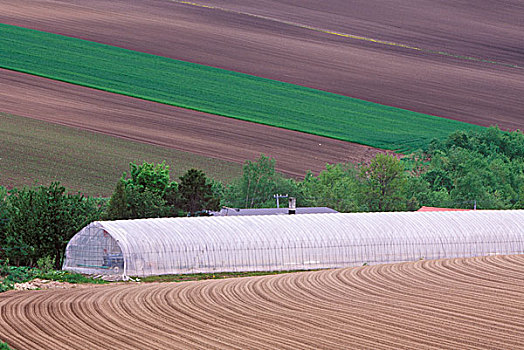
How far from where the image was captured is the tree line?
147 feet

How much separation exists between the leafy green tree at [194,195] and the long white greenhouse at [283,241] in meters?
11.1

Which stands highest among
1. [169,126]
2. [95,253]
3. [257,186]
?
[169,126]

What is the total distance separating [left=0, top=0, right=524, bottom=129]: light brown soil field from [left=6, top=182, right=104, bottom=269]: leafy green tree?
46.0 m

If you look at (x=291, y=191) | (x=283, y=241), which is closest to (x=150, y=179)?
(x=291, y=191)

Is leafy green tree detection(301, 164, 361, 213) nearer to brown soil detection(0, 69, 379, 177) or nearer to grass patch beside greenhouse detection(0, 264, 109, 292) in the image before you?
brown soil detection(0, 69, 379, 177)

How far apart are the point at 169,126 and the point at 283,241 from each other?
32.1 m

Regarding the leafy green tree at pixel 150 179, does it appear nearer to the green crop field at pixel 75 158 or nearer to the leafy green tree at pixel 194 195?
the leafy green tree at pixel 194 195

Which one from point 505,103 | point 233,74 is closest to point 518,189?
point 505,103

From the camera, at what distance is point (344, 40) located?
99312mm

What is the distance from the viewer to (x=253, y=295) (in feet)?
106

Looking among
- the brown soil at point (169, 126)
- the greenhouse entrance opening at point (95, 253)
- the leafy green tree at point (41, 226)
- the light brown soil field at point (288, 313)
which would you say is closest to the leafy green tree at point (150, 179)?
the brown soil at point (169, 126)

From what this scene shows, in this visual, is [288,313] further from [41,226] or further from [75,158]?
[75,158]

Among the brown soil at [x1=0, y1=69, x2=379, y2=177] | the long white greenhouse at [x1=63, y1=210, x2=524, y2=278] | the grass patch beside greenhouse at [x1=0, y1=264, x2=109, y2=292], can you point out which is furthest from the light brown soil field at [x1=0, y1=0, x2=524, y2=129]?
the grass patch beside greenhouse at [x1=0, y1=264, x2=109, y2=292]

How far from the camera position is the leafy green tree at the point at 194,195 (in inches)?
2275
